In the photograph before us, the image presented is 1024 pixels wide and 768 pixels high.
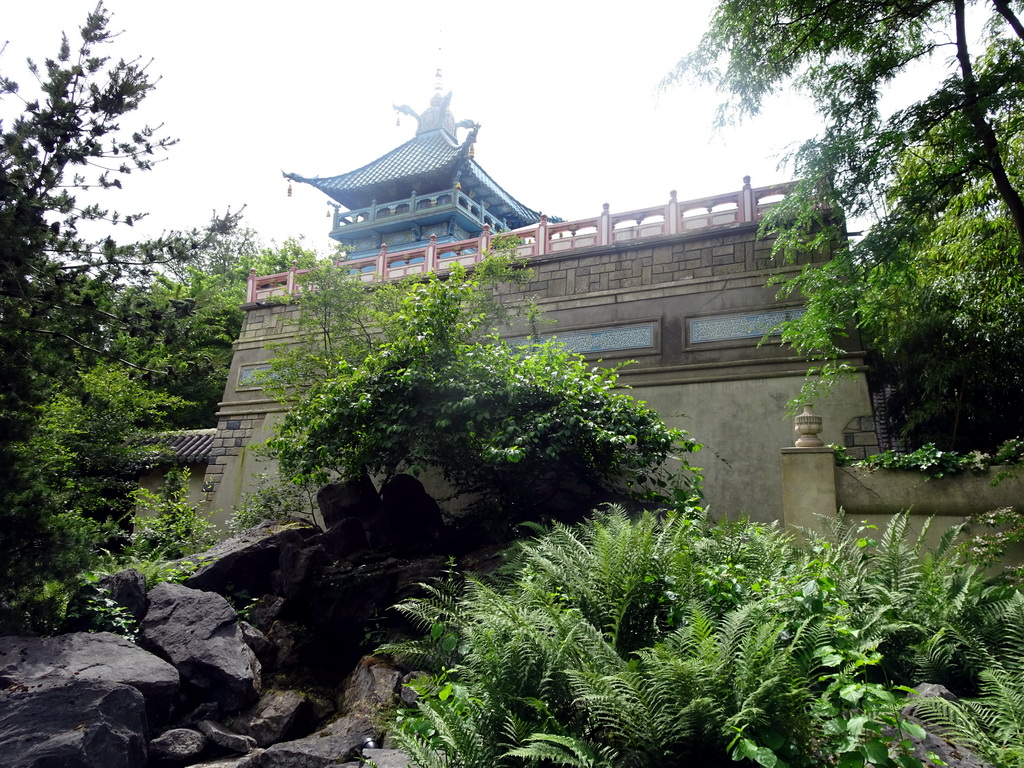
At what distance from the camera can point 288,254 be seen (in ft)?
75.2

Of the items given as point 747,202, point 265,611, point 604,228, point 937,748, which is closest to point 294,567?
point 265,611

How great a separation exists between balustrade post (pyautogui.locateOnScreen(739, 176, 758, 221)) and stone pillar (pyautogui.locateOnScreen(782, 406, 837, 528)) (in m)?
4.02

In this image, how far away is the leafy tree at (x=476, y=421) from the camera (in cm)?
757

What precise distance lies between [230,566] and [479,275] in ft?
16.4

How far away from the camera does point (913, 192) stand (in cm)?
684

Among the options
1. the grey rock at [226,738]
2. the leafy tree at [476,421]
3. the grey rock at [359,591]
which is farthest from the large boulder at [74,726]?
the leafy tree at [476,421]

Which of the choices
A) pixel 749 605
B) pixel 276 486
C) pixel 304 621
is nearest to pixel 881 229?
pixel 749 605

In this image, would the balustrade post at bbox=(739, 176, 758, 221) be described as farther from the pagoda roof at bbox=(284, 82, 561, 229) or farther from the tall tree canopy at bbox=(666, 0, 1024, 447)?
the pagoda roof at bbox=(284, 82, 561, 229)

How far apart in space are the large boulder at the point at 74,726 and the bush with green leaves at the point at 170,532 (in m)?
5.04

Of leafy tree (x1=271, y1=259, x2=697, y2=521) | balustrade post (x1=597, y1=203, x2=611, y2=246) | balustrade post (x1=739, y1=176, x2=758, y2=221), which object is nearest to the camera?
leafy tree (x1=271, y1=259, x2=697, y2=521)

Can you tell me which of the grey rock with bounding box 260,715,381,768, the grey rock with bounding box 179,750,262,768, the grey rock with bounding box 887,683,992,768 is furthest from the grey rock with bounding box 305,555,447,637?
the grey rock with bounding box 887,683,992,768

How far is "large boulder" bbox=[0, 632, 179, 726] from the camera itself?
458cm

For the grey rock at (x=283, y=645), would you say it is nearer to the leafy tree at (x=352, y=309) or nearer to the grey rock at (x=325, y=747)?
the grey rock at (x=325, y=747)

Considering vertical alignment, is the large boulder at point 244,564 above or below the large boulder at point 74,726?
above
